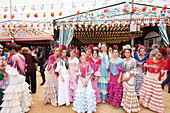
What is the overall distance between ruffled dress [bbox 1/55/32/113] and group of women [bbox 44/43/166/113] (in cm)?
69

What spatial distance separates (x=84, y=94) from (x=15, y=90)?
1.76 m

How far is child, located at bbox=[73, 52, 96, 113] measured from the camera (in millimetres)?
2738

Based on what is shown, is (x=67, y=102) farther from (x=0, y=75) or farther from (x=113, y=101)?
(x=0, y=75)

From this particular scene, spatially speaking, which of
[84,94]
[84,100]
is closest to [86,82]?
[84,94]

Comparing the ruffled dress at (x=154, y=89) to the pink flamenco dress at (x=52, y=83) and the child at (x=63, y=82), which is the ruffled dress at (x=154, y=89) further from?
the pink flamenco dress at (x=52, y=83)

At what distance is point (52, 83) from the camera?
316cm

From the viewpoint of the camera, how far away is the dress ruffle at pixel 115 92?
2979 mm

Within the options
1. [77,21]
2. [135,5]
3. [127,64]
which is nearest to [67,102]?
[127,64]

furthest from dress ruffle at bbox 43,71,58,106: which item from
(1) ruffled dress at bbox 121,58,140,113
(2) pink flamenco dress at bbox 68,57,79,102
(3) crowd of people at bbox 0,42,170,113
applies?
(1) ruffled dress at bbox 121,58,140,113

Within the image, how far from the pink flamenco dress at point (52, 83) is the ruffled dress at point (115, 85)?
5.62 feet

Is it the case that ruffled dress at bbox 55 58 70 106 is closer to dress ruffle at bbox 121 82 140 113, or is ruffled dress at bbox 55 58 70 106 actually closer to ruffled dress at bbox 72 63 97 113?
ruffled dress at bbox 72 63 97 113

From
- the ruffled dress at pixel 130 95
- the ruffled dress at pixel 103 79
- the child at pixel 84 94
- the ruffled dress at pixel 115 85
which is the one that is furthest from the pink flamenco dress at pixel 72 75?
the ruffled dress at pixel 130 95

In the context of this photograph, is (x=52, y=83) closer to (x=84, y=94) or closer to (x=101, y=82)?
(x=84, y=94)

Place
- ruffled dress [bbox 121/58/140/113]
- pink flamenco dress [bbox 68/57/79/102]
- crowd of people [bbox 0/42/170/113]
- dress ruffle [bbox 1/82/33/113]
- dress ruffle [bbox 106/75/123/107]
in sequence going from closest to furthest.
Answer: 1. dress ruffle [bbox 1/82/33/113]
2. crowd of people [bbox 0/42/170/113]
3. ruffled dress [bbox 121/58/140/113]
4. dress ruffle [bbox 106/75/123/107]
5. pink flamenco dress [bbox 68/57/79/102]
